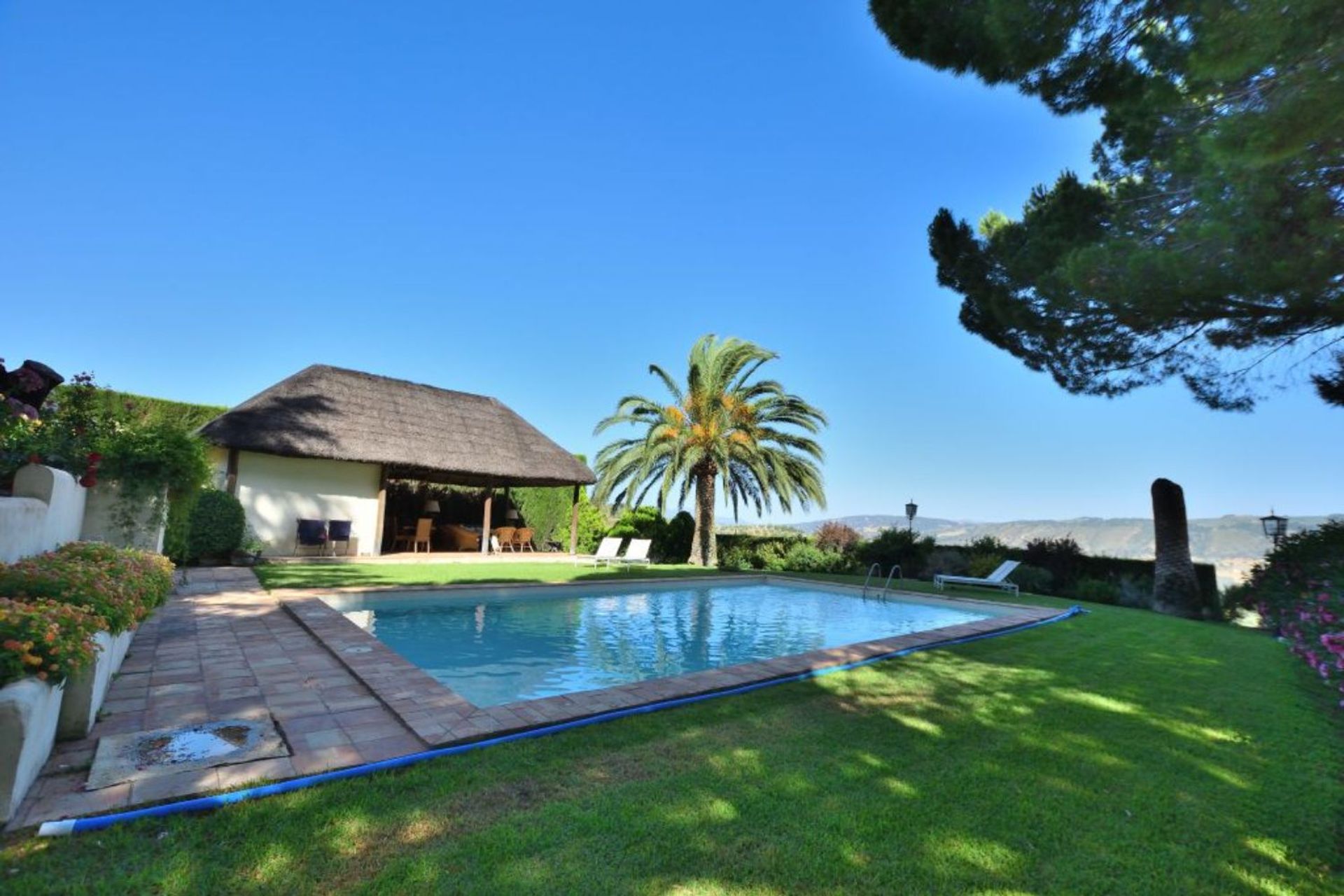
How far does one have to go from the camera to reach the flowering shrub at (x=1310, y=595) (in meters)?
4.22

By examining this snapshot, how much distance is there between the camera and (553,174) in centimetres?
1522

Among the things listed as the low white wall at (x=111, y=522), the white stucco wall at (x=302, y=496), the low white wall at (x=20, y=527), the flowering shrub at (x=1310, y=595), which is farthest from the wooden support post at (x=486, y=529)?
the flowering shrub at (x=1310, y=595)

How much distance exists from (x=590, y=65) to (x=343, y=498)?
1267 cm

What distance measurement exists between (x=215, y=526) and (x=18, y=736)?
11.8 meters

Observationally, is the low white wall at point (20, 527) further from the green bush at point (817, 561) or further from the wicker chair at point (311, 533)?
the green bush at point (817, 561)

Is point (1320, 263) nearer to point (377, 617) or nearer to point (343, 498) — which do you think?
point (377, 617)

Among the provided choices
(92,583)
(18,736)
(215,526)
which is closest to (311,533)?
(215,526)

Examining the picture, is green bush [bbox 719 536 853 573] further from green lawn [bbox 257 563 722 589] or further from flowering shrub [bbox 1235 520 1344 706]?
flowering shrub [bbox 1235 520 1344 706]

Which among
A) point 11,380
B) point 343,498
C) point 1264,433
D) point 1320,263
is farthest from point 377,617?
point 1264,433

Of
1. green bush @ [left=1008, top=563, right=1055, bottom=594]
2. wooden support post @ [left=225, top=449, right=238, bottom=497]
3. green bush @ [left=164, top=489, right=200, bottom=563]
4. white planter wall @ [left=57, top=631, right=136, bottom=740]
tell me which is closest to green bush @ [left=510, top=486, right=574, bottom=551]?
wooden support post @ [left=225, top=449, right=238, bottom=497]

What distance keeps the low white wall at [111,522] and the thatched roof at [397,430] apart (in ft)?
22.4

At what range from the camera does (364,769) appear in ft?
10.4

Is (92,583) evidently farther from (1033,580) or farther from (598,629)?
(1033,580)

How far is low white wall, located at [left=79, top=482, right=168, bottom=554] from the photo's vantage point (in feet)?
25.0
